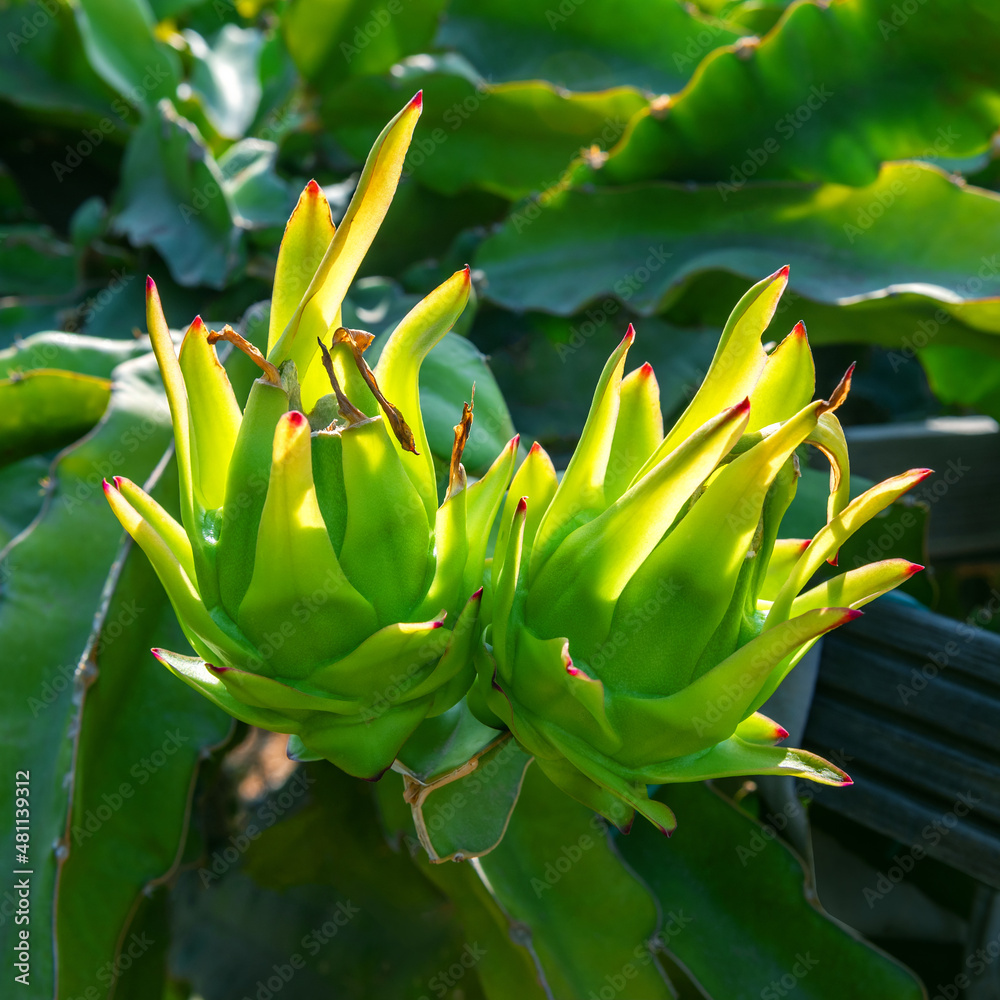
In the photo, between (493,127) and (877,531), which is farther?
(493,127)

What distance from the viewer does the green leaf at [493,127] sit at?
1.10 metres

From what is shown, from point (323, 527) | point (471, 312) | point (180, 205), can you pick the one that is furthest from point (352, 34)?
point (323, 527)

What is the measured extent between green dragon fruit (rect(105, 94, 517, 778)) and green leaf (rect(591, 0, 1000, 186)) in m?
0.68

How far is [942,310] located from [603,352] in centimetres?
37

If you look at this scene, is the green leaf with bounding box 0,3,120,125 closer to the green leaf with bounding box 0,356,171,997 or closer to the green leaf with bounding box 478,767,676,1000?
the green leaf with bounding box 0,356,171,997

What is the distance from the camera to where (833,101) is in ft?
3.28

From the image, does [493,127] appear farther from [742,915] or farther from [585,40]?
[742,915]

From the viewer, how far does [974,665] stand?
0.76 meters

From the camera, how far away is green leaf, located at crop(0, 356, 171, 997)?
0.64 metres

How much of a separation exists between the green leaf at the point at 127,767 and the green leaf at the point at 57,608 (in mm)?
24

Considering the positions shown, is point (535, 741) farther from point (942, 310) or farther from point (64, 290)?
point (64, 290)

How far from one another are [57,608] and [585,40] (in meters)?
1.03

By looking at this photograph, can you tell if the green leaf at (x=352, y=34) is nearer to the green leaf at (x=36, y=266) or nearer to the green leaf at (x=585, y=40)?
the green leaf at (x=585, y=40)

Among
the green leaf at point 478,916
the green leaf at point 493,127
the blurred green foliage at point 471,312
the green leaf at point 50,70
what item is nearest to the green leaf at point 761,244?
the blurred green foliage at point 471,312
